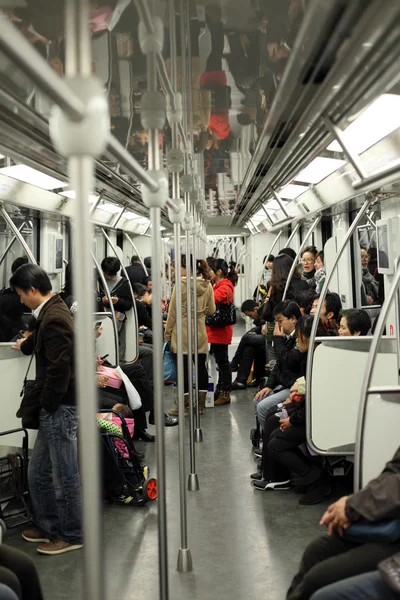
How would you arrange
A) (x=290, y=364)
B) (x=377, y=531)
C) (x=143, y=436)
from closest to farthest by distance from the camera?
1. (x=377, y=531)
2. (x=290, y=364)
3. (x=143, y=436)

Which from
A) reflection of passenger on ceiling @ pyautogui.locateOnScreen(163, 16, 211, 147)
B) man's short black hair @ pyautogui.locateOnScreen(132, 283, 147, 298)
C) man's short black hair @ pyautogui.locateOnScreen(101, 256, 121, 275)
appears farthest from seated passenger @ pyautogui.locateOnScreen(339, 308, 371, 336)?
man's short black hair @ pyautogui.locateOnScreen(132, 283, 147, 298)

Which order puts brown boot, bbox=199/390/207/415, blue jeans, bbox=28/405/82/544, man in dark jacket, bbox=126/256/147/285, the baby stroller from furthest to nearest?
1. man in dark jacket, bbox=126/256/147/285
2. brown boot, bbox=199/390/207/415
3. the baby stroller
4. blue jeans, bbox=28/405/82/544

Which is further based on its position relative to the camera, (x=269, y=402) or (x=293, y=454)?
(x=269, y=402)

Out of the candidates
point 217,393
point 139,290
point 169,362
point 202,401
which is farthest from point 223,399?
point 139,290

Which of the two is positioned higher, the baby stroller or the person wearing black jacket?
the person wearing black jacket

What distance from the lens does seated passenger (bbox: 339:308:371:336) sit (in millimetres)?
3926

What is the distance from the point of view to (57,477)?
128 inches

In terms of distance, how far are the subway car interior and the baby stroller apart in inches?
0.7

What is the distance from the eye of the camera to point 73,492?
3270mm

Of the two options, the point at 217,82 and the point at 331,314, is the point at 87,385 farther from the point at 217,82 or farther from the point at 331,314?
the point at 331,314

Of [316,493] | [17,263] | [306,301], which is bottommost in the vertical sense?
[316,493]

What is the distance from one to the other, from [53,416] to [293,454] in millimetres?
1677

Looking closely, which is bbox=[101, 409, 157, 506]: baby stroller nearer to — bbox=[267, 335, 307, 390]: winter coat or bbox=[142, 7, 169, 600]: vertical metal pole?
bbox=[267, 335, 307, 390]: winter coat

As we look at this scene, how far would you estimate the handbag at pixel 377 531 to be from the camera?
204cm
